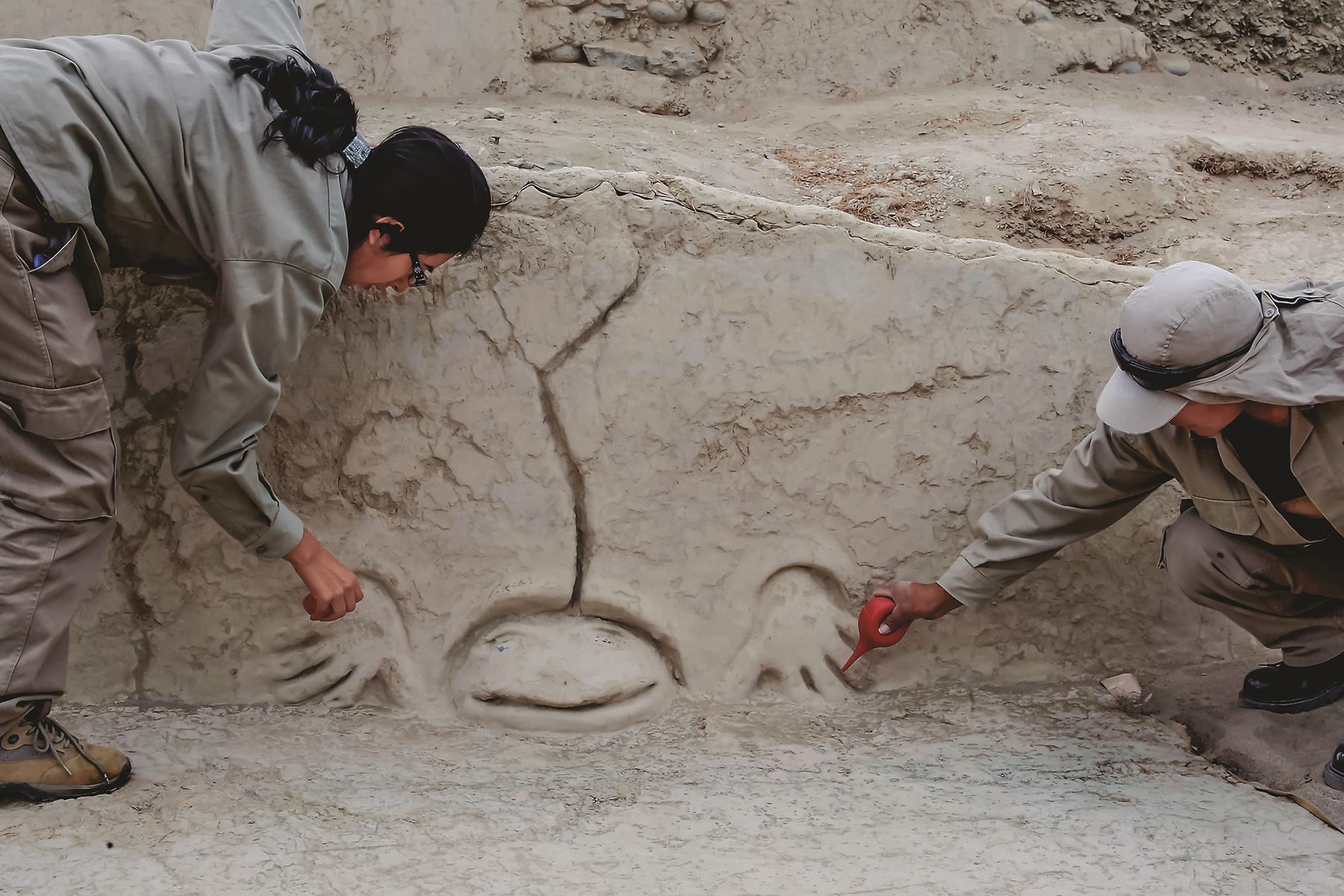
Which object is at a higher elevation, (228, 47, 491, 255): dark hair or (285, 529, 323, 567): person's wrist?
(228, 47, 491, 255): dark hair

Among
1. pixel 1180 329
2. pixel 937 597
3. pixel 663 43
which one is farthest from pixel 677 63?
pixel 1180 329

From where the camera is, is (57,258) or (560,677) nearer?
(57,258)

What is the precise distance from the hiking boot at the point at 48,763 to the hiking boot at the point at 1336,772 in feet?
5.58

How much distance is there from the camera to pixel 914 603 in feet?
6.66

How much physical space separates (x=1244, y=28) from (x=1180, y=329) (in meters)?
3.56

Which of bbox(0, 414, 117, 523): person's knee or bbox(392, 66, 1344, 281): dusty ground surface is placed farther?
bbox(392, 66, 1344, 281): dusty ground surface

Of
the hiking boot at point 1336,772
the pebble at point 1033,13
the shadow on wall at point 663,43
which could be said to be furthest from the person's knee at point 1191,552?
the pebble at point 1033,13

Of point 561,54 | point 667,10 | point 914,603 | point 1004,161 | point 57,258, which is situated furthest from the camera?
point 667,10

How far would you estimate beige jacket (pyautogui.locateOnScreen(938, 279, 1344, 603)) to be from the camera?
1630 mm

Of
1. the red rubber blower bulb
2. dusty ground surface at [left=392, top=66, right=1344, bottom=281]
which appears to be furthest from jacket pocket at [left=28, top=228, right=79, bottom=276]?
dusty ground surface at [left=392, top=66, right=1344, bottom=281]

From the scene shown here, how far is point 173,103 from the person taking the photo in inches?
61.3

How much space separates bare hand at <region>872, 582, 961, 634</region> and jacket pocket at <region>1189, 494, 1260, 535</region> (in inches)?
15.9

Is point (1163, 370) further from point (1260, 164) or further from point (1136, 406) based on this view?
point (1260, 164)

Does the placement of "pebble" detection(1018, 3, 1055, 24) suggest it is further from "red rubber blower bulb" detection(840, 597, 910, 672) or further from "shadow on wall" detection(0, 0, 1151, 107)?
"red rubber blower bulb" detection(840, 597, 910, 672)
